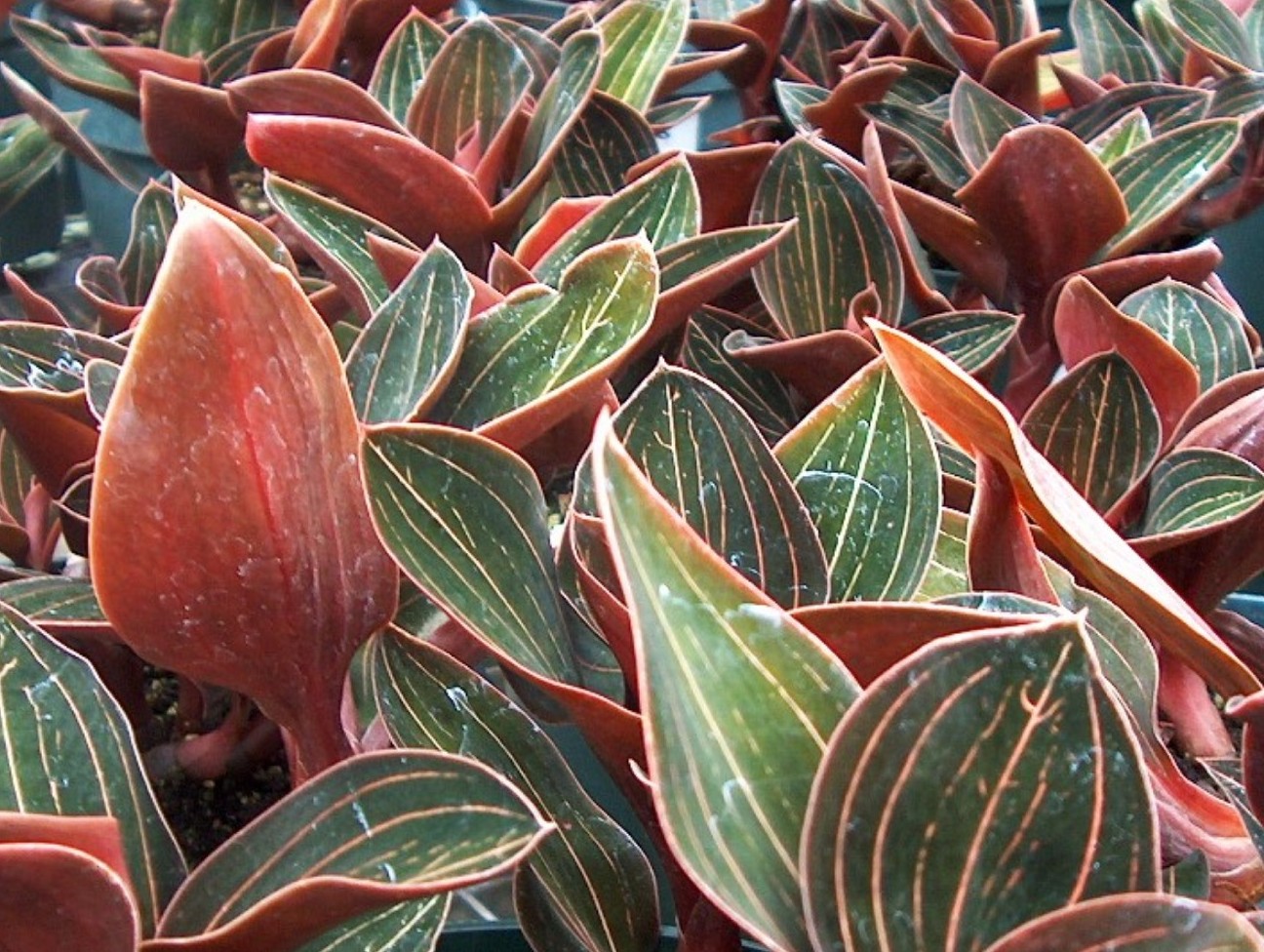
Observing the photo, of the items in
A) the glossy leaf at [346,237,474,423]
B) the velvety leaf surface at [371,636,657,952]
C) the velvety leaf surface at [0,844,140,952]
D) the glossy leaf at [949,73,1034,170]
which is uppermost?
the glossy leaf at [949,73,1034,170]

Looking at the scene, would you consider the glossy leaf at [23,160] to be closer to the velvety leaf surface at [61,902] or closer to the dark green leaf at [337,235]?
the dark green leaf at [337,235]

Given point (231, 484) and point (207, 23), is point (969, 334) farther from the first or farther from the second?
point (207, 23)

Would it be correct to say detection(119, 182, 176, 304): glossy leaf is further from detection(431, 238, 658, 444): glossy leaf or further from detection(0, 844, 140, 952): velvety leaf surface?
detection(0, 844, 140, 952): velvety leaf surface

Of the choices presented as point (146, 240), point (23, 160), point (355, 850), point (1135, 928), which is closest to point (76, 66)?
point (23, 160)

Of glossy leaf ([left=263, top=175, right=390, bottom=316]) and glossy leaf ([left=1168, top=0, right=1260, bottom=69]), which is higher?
glossy leaf ([left=1168, top=0, right=1260, bottom=69])

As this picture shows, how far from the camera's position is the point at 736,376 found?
63 centimetres

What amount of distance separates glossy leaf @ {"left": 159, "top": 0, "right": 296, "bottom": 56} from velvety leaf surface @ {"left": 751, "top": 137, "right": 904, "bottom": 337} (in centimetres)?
52

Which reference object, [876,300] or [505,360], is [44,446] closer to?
[505,360]

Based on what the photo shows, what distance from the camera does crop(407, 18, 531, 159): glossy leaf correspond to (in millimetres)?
749

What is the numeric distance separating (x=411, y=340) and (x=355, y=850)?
0.70 feet

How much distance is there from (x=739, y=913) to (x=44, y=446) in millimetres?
401

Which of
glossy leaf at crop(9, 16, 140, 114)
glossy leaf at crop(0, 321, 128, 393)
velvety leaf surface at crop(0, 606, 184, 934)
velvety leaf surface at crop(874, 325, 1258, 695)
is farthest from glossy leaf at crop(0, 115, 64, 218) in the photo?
velvety leaf surface at crop(874, 325, 1258, 695)

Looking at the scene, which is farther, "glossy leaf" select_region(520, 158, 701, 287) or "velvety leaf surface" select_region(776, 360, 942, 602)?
"glossy leaf" select_region(520, 158, 701, 287)

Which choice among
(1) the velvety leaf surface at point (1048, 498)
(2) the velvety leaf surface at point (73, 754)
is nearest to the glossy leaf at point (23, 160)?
(2) the velvety leaf surface at point (73, 754)
